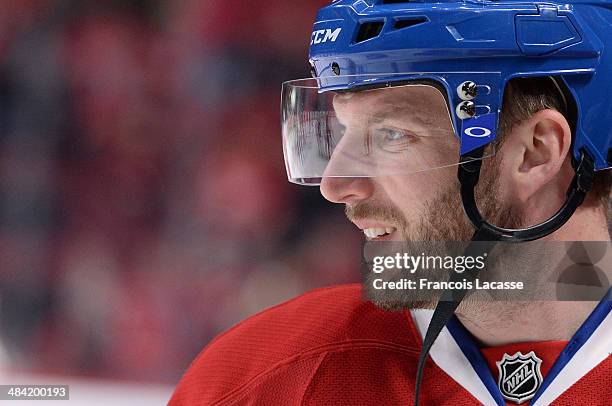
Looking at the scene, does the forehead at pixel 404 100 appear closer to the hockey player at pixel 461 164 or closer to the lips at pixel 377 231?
the hockey player at pixel 461 164

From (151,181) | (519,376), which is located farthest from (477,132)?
(151,181)

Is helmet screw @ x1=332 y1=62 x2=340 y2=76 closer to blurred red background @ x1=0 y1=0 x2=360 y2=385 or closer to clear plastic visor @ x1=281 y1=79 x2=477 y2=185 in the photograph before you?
clear plastic visor @ x1=281 y1=79 x2=477 y2=185

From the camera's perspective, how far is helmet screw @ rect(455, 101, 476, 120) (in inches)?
52.5

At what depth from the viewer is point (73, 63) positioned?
2.58 m

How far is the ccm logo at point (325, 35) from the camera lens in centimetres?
138

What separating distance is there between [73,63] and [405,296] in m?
1.47

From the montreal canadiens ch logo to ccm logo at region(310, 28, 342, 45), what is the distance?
20.7 inches

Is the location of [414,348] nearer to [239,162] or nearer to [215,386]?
[215,386]

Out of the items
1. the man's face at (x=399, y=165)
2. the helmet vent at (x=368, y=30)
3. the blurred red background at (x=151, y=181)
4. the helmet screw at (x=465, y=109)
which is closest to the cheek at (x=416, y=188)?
the man's face at (x=399, y=165)

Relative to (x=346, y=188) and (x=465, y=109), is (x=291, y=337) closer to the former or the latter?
(x=346, y=188)

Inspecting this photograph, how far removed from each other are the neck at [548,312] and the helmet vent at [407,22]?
0.37m

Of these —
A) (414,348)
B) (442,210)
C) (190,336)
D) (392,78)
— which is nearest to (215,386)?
(414,348)

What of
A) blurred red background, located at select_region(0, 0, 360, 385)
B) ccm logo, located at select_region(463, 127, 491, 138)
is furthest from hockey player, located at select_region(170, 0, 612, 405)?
blurred red background, located at select_region(0, 0, 360, 385)

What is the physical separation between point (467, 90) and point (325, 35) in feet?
0.73
